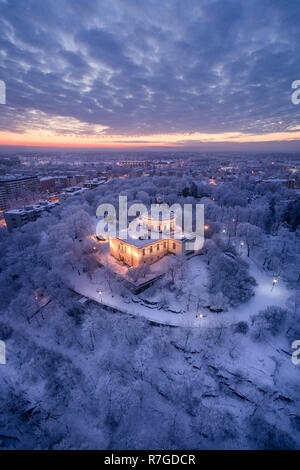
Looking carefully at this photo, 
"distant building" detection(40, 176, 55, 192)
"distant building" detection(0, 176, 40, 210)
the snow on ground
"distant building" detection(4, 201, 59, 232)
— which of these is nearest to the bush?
the snow on ground

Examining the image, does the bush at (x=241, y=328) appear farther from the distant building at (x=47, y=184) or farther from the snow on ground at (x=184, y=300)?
the distant building at (x=47, y=184)

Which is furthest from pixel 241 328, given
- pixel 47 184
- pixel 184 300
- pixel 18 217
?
pixel 47 184

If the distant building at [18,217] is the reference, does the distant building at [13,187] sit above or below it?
above

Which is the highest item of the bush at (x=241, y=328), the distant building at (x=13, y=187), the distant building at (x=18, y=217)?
the distant building at (x=13, y=187)

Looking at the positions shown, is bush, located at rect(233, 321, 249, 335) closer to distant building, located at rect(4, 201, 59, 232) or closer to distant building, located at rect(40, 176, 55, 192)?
distant building, located at rect(4, 201, 59, 232)

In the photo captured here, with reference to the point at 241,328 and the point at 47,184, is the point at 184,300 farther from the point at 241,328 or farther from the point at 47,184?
the point at 47,184

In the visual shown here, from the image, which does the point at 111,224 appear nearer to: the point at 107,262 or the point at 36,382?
the point at 107,262

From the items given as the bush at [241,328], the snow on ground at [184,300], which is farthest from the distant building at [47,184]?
the bush at [241,328]
